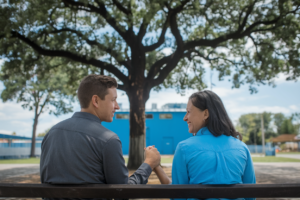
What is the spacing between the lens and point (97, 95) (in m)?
2.05

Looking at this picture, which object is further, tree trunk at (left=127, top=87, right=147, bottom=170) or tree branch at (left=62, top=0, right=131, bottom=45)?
tree trunk at (left=127, top=87, right=147, bottom=170)

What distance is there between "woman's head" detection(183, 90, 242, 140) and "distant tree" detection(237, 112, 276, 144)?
89930 mm

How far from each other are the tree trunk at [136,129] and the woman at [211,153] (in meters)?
11.6

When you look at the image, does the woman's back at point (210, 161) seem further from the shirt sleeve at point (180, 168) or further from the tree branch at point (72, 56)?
the tree branch at point (72, 56)

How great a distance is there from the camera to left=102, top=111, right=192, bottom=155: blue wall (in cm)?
4272

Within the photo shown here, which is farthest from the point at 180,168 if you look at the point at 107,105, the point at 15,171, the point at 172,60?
the point at 15,171

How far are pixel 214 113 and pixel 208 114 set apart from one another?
5 centimetres

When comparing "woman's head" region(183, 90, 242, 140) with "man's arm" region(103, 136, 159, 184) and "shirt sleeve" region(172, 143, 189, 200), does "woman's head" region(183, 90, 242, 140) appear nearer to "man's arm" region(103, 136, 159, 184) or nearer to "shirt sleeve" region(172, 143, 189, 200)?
"shirt sleeve" region(172, 143, 189, 200)

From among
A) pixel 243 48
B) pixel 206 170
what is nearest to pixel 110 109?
pixel 206 170

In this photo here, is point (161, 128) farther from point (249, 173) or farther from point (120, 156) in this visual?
point (120, 156)

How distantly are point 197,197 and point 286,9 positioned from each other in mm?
13157

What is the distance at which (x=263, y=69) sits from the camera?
1506cm

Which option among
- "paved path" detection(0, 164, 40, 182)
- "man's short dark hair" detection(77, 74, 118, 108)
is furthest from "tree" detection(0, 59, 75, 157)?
"man's short dark hair" detection(77, 74, 118, 108)

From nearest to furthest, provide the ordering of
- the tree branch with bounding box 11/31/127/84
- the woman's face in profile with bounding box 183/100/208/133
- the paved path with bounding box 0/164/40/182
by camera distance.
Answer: the woman's face in profile with bounding box 183/100/208/133
the paved path with bounding box 0/164/40/182
the tree branch with bounding box 11/31/127/84
